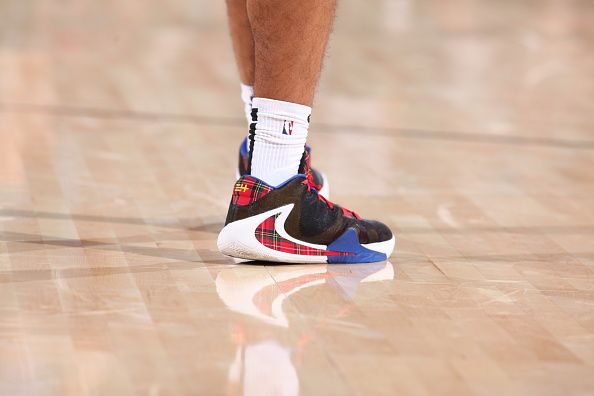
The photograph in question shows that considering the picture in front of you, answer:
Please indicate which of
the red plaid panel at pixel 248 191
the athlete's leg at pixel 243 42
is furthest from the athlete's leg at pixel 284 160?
the athlete's leg at pixel 243 42

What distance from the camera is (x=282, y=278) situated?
1490 millimetres

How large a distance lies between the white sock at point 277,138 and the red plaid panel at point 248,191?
2 centimetres

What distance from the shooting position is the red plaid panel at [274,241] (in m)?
1.53

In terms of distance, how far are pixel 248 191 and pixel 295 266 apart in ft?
0.40

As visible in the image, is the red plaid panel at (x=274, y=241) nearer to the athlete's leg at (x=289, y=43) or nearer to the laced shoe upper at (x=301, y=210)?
the laced shoe upper at (x=301, y=210)

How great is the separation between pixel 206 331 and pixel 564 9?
15.5 feet

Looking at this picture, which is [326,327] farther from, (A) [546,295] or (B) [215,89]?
(B) [215,89]

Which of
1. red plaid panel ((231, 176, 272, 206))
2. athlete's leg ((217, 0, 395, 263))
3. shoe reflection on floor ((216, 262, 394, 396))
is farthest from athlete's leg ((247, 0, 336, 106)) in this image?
shoe reflection on floor ((216, 262, 394, 396))

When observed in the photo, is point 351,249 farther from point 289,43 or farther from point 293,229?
point 289,43

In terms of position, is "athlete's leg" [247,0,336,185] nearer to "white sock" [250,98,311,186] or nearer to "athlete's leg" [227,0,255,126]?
"white sock" [250,98,311,186]

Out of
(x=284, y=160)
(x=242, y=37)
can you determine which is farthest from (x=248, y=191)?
(x=242, y=37)

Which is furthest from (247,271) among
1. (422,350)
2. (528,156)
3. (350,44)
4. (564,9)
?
(564,9)

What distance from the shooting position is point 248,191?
1.54 meters

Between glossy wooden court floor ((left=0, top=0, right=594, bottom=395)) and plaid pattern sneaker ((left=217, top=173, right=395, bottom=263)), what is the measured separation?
0.03 m
